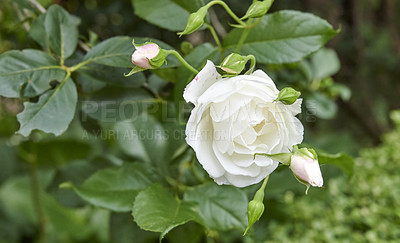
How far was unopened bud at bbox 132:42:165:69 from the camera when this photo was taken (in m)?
0.44

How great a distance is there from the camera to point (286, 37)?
1.96 ft

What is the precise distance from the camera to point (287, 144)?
18.2 inches

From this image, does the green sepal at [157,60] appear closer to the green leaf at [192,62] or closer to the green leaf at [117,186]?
the green leaf at [192,62]

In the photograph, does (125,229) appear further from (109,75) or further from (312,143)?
(312,143)

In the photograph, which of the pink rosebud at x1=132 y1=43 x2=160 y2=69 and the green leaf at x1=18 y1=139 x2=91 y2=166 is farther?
the green leaf at x1=18 y1=139 x2=91 y2=166

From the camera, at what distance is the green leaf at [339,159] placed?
58 cm

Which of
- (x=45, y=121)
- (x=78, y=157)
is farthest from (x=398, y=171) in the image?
(x=78, y=157)

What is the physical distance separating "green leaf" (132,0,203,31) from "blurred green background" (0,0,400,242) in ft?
0.39

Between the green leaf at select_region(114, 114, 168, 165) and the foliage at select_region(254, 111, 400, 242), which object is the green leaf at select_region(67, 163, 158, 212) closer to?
the green leaf at select_region(114, 114, 168, 165)

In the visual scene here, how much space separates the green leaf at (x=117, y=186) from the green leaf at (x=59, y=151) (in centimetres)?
54

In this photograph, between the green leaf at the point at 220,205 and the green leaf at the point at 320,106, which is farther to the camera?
the green leaf at the point at 320,106

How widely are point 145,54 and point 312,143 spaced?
789 mm

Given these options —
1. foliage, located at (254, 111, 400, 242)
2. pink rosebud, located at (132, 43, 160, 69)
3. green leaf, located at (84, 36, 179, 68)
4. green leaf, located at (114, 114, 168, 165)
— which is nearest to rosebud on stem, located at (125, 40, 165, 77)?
pink rosebud, located at (132, 43, 160, 69)

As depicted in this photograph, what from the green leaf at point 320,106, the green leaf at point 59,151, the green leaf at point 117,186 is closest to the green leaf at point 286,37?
the green leaf at point 117,186
